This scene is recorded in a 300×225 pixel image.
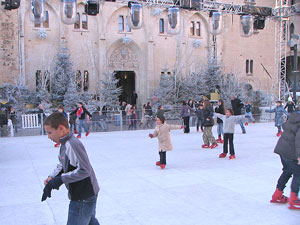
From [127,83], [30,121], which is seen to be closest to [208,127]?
[30,121]

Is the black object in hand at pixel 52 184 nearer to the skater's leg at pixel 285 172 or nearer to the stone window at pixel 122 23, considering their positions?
the skater's leg at pixel 285 172

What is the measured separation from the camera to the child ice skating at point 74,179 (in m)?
2.96

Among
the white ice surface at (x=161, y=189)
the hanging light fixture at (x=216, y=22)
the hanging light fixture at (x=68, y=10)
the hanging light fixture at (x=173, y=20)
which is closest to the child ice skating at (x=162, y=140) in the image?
the white ice surface at (x=161, y=189)

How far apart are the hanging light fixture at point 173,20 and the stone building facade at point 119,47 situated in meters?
11.6

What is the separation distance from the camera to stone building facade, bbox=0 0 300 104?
2405 centimetres

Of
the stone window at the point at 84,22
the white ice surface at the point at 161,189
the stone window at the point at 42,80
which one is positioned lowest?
the white ice surface at the point at 161,189

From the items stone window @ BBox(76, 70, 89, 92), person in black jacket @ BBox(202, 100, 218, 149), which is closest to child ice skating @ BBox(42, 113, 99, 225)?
person in black jacket @ BBox(202, 100, 218, 149)

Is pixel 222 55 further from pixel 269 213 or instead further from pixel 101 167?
pixel 269 213

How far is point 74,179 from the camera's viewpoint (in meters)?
2.93

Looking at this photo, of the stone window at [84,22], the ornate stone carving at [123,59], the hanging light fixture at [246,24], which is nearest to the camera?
the hanging light fixture at [246,24]

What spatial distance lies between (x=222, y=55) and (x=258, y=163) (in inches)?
971

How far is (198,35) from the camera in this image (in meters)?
30.7

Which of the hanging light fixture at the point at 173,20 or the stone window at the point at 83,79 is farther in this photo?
the stone window at the point at 83,79

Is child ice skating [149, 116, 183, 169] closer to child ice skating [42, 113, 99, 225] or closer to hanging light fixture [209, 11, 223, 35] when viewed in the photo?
child ice skating [42, 113, 99, 225]
